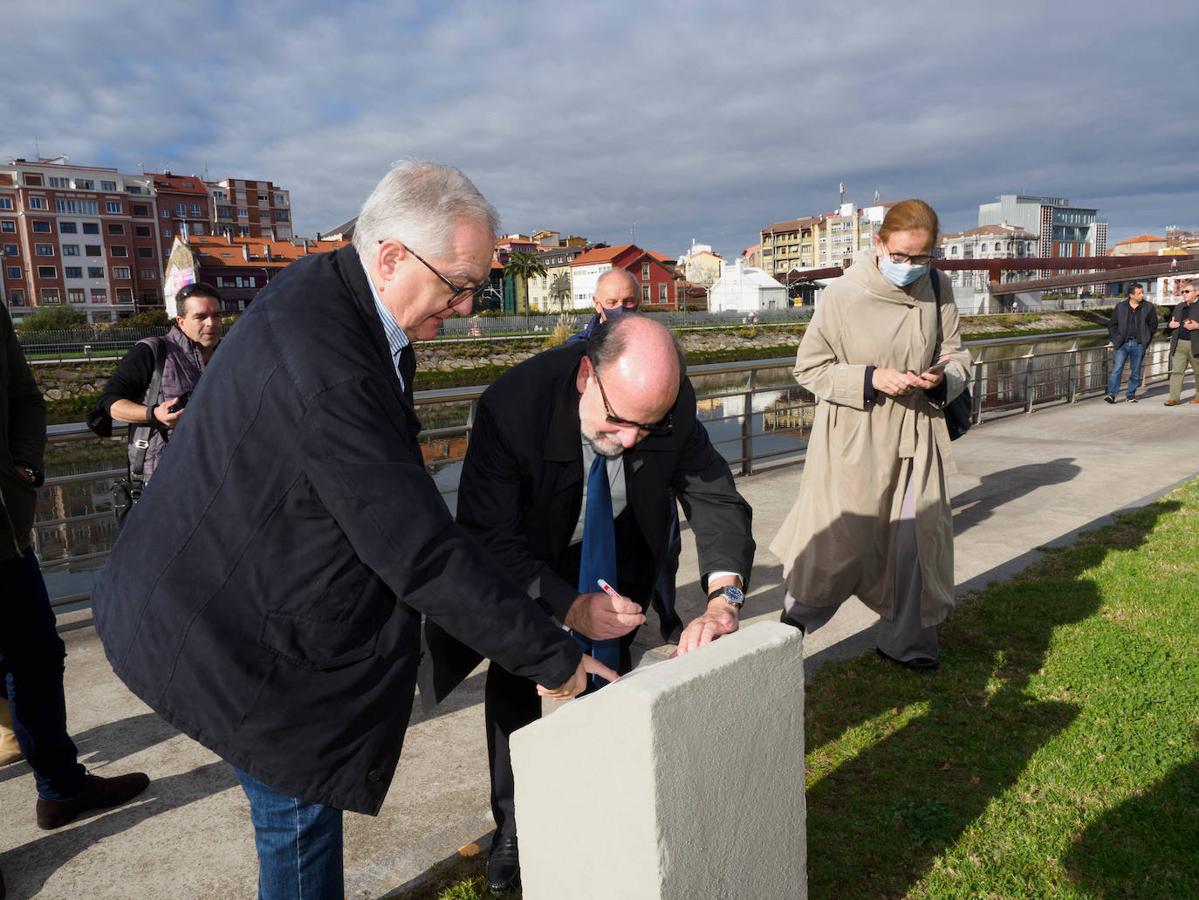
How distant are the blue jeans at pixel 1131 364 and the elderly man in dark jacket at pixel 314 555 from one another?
558 inches

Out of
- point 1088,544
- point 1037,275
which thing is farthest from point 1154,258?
point 1088,544

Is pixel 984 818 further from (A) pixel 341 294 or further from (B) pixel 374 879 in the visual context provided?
(A) pixel 341 294

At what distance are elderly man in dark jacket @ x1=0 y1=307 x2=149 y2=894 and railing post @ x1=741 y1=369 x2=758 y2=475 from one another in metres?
6.26

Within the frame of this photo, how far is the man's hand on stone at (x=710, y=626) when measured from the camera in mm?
2180

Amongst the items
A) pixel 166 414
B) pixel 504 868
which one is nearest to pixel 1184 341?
pixel 504 868

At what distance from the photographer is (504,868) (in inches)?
103

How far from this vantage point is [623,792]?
140 cm

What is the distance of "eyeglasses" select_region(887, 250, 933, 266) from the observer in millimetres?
3676

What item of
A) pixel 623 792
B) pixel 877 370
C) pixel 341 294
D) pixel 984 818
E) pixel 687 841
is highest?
pixel 341 294

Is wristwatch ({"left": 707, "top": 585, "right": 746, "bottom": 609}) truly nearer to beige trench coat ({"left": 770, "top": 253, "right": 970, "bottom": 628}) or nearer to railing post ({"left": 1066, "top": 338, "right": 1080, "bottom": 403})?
beige trench coat ({"left": 770, "top": 253, "right": 970, "bottom": 628})

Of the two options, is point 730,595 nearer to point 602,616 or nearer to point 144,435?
point 602,616

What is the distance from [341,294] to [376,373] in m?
0.20

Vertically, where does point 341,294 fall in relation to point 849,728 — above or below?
above

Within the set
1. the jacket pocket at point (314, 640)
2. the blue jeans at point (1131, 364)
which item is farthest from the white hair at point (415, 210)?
the blue jeans at point (1131, 364)
